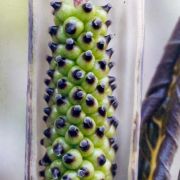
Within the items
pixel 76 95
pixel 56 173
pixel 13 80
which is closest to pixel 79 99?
pixel 76 95

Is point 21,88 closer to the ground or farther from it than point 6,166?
farther from it

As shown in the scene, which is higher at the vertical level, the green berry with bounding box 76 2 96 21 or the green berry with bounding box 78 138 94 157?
the green berry with bounding box 76 2 96 21

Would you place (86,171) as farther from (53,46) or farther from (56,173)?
(53,46)

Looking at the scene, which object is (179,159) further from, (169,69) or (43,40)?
(43,40)

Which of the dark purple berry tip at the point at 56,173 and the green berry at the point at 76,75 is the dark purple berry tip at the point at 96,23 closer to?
the green berry at the point at 76,75

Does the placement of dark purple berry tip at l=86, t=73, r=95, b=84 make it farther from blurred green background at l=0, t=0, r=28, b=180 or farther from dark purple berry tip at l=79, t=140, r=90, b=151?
blurred green background at l=0, t=0, r=28, b=180

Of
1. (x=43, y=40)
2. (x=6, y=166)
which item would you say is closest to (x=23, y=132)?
(x=6, y=166)

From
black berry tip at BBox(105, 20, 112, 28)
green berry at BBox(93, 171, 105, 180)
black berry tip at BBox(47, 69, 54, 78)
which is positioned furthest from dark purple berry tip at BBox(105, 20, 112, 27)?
green berry at BBox(93, 171, 105, 180)

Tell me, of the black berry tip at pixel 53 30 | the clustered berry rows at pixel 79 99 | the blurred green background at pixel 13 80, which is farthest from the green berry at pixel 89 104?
the blurred green background at pixel 13 80
